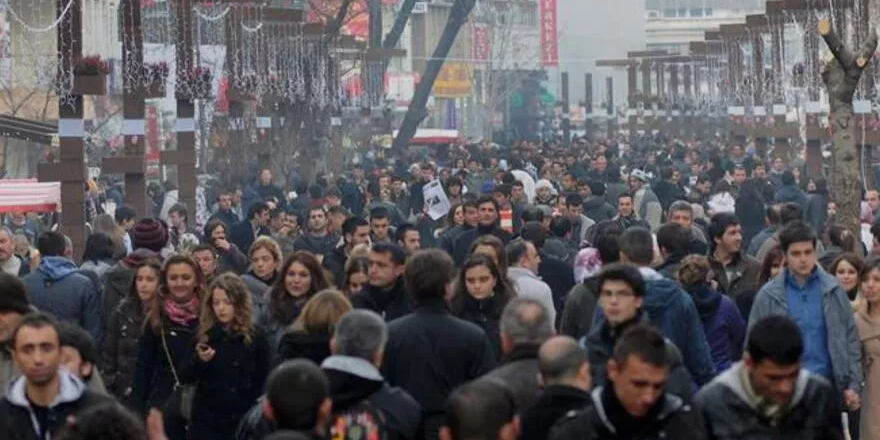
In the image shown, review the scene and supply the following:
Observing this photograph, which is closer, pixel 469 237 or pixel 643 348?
pixel 643 348

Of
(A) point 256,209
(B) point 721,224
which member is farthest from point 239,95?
(B) point 721,224

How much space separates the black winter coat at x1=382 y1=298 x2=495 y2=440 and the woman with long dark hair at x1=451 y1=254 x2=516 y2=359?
2.04 meters

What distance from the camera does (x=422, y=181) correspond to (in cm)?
3341

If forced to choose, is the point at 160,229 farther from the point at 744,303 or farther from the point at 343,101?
the point at 343,101

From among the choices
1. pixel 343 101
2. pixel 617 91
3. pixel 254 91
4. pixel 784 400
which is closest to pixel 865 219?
pixel 784 400

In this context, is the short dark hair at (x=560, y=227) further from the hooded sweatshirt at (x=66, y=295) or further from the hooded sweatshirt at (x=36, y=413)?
the hooded sweatshirt at (x=36, y=413)

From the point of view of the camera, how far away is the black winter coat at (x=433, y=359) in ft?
35.0

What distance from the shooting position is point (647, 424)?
831 centimetres

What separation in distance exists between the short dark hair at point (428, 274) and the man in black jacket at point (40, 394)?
2.07 m

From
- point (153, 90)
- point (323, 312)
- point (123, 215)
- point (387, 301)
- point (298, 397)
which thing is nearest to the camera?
point (298, 397)

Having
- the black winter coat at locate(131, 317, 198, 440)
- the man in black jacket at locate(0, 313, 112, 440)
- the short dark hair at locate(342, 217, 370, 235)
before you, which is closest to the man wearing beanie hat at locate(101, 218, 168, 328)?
the black winter coat at locate(131, 317, 198, 440)

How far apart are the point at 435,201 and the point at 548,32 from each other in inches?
3675

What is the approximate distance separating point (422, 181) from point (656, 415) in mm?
25132

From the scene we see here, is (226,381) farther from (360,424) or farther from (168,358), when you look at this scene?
(360,424)
